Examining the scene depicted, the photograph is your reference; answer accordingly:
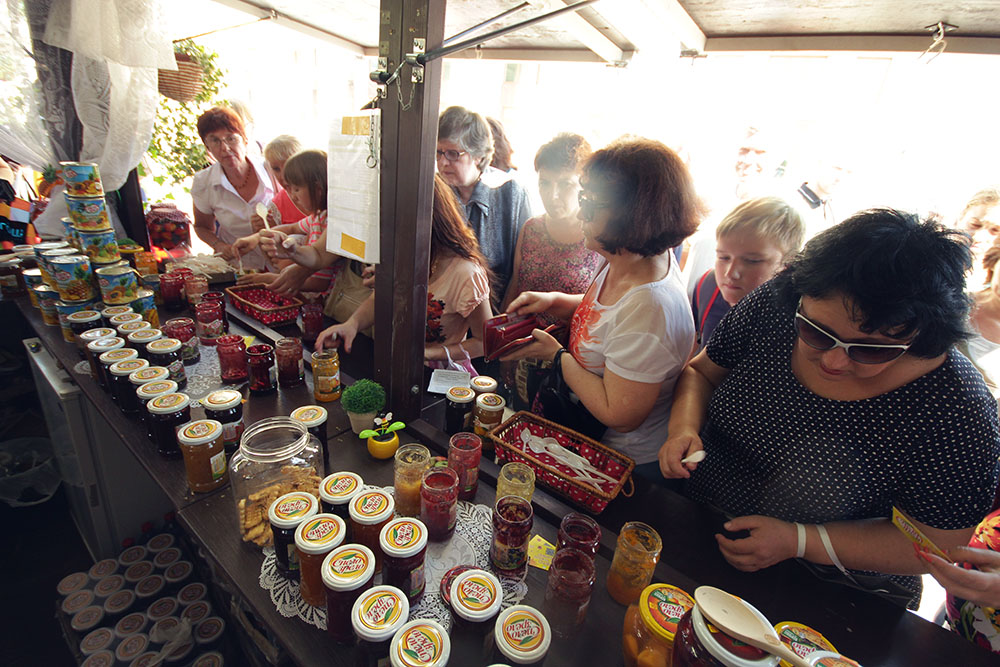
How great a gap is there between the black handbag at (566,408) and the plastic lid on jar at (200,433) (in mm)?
960

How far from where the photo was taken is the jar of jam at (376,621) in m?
0.75

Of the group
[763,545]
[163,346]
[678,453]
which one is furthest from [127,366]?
[763,545]

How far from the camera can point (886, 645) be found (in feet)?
2.97

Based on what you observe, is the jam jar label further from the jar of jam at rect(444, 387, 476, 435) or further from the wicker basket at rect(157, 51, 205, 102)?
the wicker basket at rect(157, 51, 205, 102)

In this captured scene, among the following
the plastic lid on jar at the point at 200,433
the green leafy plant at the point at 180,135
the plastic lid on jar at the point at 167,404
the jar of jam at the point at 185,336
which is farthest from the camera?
the green leafy plant at the point at 180,135

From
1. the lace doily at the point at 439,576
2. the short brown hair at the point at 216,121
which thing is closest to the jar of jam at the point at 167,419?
the lace doily at the point at 439,576

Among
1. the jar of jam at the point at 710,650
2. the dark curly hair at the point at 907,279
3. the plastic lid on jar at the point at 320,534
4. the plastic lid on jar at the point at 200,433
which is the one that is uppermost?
the dark curly hair at the point at 907,279

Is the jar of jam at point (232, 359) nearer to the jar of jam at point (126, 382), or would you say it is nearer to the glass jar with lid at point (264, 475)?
the jar of jam at point (126, 382)

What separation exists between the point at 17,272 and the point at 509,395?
2702 millimetres

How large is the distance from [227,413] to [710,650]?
1.24 m

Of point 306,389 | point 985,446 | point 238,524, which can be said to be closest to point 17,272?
point 306,389

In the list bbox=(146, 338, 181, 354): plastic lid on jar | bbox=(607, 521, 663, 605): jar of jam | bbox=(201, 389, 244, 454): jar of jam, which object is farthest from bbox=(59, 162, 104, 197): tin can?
bbox=(607, 521, 663, 605): jar of jam

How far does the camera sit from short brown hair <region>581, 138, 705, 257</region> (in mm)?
1313

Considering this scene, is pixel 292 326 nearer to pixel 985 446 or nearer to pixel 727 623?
pixel 727 623
